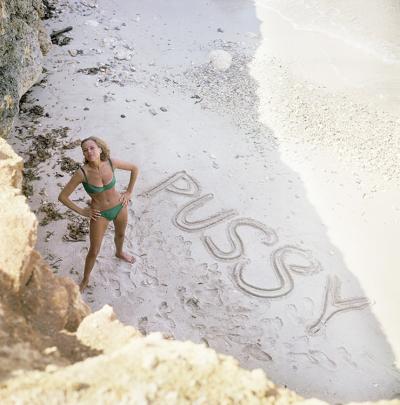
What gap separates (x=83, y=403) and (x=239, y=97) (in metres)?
7.82

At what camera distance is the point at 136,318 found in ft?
17.0

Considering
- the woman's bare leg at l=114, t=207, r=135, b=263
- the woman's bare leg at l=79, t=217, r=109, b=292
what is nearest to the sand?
the woman's bare leg at l=114, t=207, r=135, b=263

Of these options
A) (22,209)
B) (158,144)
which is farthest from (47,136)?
(22,209)

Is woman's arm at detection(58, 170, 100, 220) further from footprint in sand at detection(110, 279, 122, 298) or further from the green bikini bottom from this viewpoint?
footprint in sand at detection(110, 279, 122, 298)

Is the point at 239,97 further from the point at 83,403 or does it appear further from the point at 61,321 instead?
the point at 83,403

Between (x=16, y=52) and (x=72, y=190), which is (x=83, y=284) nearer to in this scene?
(x=72, y=190)

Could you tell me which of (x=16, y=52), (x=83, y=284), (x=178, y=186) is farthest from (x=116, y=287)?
(x=16, y=52)

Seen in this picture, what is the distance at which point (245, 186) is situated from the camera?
712 cm

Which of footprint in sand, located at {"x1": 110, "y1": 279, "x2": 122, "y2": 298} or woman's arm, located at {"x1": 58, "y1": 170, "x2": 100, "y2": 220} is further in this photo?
footprint in sand, located at {"x1": 110, "y1": 279, "x2": 122, "y2": 298}

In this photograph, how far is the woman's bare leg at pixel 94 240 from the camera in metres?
4.93

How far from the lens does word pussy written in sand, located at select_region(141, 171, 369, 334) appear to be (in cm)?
566

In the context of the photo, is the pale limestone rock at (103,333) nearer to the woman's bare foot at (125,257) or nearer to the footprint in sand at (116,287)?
the footprint in sand at (116,287)

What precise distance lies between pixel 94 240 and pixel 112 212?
1.27ft

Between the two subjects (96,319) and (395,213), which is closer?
(96,319)
